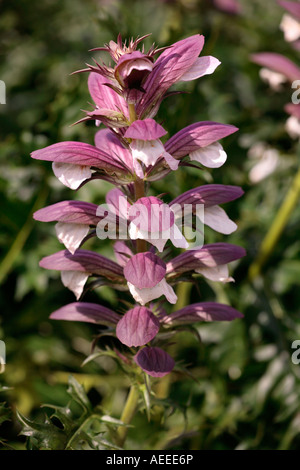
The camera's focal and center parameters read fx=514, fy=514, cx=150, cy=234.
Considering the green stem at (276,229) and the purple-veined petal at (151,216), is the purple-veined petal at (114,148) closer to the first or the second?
the purple-veined petal at (151,216)

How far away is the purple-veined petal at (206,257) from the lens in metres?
0.86

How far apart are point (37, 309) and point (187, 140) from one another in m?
1.01

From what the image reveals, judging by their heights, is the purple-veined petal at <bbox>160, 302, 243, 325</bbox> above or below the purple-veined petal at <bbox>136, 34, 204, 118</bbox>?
below

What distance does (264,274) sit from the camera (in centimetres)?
167

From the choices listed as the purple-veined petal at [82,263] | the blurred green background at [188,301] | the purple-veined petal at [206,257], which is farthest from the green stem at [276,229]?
the purple-veined petal at [82,263]

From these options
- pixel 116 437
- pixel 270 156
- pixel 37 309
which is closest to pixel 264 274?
pixel 270 156

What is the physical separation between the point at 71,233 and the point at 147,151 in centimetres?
19

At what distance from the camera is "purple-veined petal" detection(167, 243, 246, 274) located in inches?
33.8

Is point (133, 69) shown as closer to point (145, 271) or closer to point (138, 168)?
point (138, 168)

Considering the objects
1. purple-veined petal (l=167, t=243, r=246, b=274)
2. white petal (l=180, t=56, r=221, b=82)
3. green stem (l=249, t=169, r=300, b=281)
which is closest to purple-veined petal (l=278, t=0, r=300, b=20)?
green stem (l=249, t=169, r=300, b=281)

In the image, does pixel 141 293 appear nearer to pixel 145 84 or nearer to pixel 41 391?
pixel 145 84

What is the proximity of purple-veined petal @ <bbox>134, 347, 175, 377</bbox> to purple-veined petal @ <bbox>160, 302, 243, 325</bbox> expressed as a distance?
0.07 metres

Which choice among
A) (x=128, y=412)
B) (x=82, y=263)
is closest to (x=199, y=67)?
(x=82, y=263)

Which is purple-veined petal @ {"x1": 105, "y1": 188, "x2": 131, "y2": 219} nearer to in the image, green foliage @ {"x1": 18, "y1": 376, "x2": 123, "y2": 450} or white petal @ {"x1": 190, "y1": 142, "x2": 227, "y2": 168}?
white petal @ {"x1": 190, "y1": 142, "x2": 227, "y2": 168}
